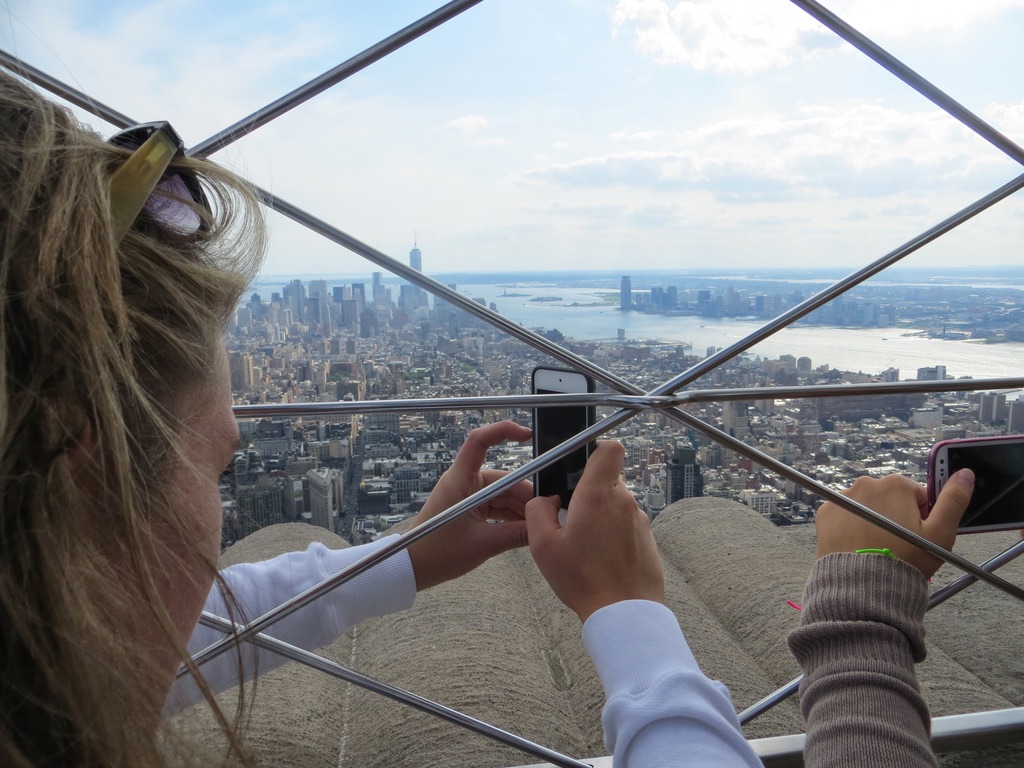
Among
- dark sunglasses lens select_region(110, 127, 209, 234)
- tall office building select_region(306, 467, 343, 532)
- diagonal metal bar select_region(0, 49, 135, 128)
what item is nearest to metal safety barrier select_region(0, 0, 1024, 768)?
diagonal metal bar select_region(0, 49, 135, 128)

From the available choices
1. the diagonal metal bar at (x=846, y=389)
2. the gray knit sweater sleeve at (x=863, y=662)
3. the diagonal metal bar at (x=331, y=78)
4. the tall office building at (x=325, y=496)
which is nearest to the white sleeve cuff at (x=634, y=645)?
the gray knit sweater sleeve at (x=863, y=662)

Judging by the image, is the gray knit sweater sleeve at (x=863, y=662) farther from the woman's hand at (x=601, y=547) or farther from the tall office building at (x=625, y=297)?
→ the tall office building at (x=625, y=297)

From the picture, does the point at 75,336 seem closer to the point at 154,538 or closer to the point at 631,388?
the point at 154,538

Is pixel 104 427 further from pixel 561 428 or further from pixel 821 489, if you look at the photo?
pixel 821 489

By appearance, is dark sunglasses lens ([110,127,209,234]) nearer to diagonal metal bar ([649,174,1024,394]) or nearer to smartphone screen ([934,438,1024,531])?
diagonal metal bar ([649,174,1024,394])

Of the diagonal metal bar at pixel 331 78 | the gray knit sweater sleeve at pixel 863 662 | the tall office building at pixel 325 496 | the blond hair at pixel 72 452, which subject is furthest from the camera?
the tall office building at pixel 325 496

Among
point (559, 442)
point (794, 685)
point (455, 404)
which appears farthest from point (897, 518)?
point (455, 404)
